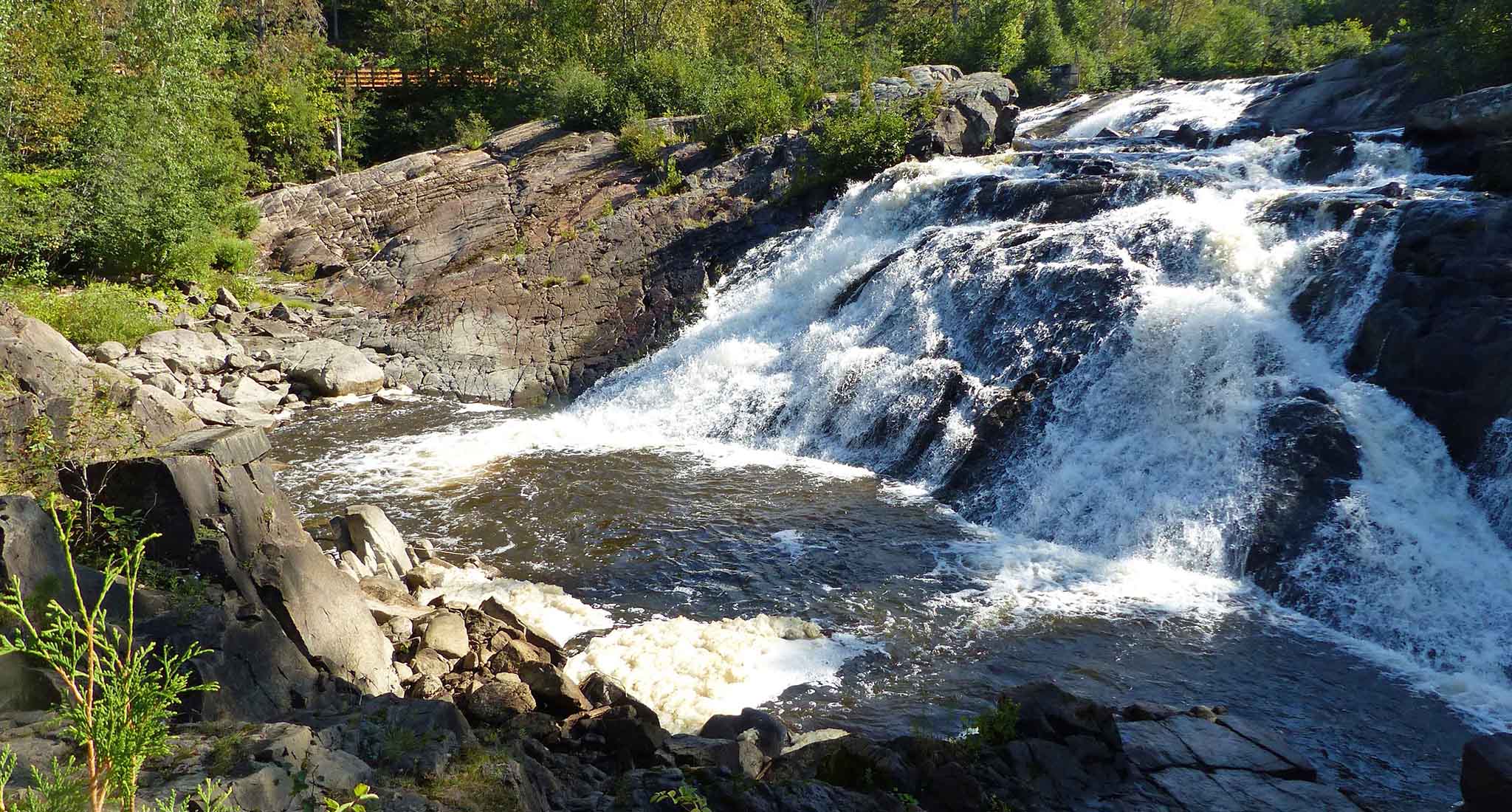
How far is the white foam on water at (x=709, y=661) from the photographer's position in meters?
8.03

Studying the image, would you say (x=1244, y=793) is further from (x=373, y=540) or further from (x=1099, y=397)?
(x=373, y=540)

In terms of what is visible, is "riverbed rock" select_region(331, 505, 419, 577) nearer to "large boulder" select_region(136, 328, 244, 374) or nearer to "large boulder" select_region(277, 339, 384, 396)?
"large boulder" select_region(277, 339, 384, 396)

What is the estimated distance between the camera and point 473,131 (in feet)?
99.6

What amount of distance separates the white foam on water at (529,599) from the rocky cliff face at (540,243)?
28.8 ft

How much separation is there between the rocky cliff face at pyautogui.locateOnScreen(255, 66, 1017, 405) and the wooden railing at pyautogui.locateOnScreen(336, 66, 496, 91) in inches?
368

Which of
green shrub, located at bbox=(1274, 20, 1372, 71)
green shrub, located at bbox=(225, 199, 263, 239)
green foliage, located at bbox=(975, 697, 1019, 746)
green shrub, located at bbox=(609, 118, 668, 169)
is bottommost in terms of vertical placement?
green foliage, located at bbox=(975, 697, 1019, 746)

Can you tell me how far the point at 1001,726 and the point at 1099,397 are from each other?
25.1 feet

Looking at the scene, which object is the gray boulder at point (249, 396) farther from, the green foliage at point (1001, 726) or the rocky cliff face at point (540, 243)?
the green foliage at point (1001, 726)

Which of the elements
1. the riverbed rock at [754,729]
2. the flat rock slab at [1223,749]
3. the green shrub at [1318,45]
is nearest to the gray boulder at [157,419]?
the riverbed rock at [754,729]

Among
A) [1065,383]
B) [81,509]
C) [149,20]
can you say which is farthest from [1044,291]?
[149,20]

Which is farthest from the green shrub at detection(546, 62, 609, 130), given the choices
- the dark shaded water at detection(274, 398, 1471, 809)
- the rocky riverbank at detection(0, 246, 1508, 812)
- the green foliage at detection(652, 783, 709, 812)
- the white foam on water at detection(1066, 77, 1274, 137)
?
the green foliage at detection(652, 783, 709, 812)

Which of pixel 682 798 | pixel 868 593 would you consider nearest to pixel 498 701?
pixel 682 798

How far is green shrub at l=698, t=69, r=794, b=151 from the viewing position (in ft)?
79.2

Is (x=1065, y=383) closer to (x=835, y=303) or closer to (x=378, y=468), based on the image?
(x=835, y=303)
